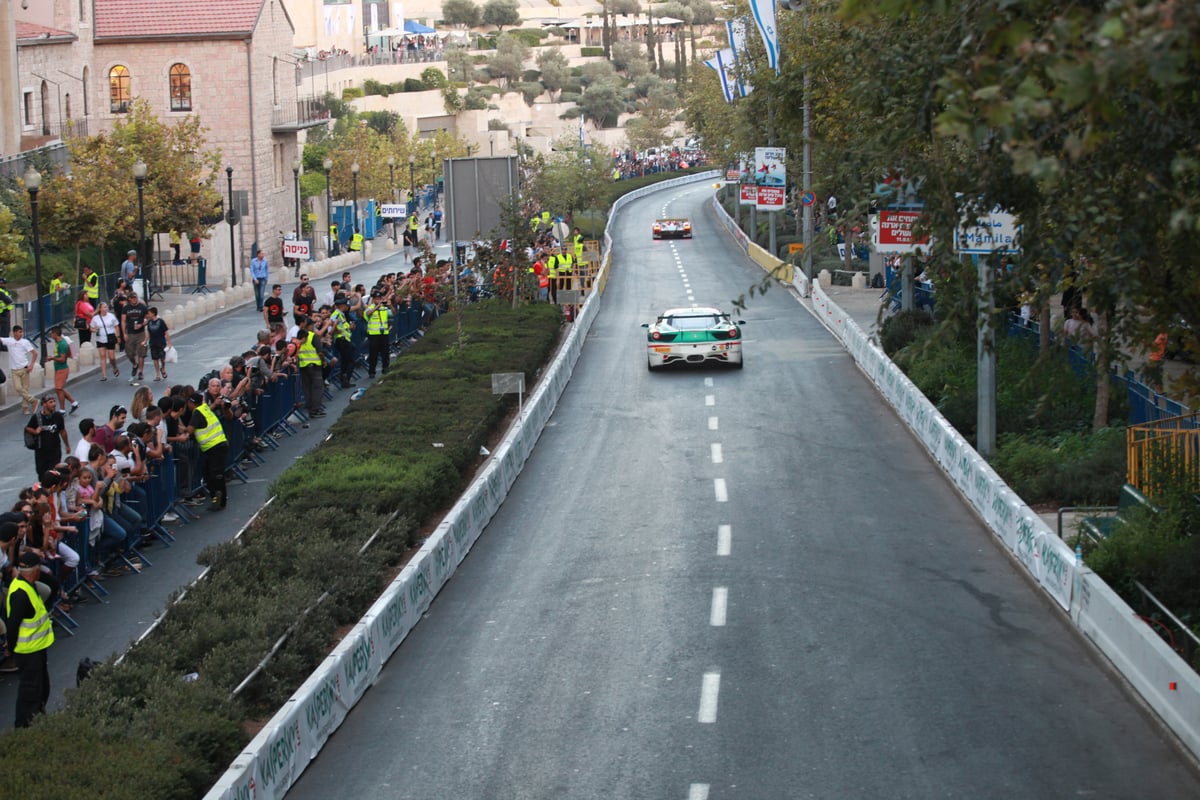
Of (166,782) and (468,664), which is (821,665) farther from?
(166,782)

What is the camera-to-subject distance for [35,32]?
5362 centimetres

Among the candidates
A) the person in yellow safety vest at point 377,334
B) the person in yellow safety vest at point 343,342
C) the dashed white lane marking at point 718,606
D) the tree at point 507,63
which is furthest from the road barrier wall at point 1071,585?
the tree at point 507,63

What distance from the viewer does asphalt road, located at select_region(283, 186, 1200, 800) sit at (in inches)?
456

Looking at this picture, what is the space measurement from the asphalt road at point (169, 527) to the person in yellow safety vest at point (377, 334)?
5.34 ft

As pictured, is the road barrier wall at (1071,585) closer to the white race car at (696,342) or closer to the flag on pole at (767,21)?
the white race car at (696,342)

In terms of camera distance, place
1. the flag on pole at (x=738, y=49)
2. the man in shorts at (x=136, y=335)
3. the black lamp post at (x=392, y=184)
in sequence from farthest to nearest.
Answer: the black lamp post at (x=392, y=184)
the flag on pole at (x=738, y=49)
the man in shorts at (x=136, y=335)

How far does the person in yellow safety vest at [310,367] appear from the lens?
27.1m

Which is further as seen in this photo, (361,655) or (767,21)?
(767,21)

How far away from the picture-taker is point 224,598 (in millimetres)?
14445

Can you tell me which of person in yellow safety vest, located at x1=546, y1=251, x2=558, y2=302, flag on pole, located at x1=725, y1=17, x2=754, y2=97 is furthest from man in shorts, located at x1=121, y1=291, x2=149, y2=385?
flag on pole, located at x1=725, y1=17, x2=754, y2=97

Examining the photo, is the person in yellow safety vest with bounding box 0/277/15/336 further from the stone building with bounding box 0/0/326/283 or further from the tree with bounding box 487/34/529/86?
the tree with bounding box 487/34/529/86

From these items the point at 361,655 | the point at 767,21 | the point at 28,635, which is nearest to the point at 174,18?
the point at 767,21

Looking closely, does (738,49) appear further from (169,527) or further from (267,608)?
(267,608)

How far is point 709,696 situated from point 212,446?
977 centimetres
